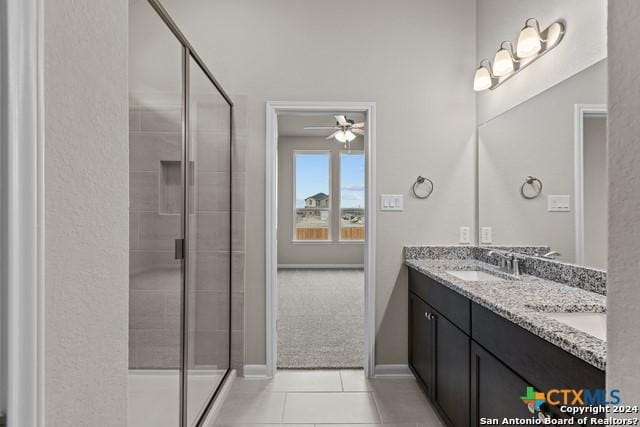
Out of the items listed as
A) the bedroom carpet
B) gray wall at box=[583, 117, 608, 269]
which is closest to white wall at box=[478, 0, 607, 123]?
gray wall at box=[583, 117, 608, 269]

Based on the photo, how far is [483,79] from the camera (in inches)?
108

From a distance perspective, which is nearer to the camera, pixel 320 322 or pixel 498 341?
pixel 498 341

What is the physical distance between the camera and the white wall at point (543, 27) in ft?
6.12

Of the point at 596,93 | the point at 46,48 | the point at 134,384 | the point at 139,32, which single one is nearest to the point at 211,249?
the point at 134,384

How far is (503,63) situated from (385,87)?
0.82 m

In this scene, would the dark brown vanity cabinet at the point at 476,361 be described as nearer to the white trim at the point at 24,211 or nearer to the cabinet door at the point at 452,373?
the cabinet door at the point at 452,373

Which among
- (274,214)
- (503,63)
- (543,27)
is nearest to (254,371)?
(274,214)

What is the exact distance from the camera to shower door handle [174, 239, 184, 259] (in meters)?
1.90

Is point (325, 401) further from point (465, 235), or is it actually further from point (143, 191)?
point (143, 191)

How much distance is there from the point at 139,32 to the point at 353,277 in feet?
19.9

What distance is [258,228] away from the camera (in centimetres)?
296

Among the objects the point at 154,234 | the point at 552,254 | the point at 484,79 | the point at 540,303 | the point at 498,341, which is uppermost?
the point at 484,79

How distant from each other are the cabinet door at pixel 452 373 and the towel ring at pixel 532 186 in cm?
89

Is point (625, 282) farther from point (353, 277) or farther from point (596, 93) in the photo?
point (353, 277)
